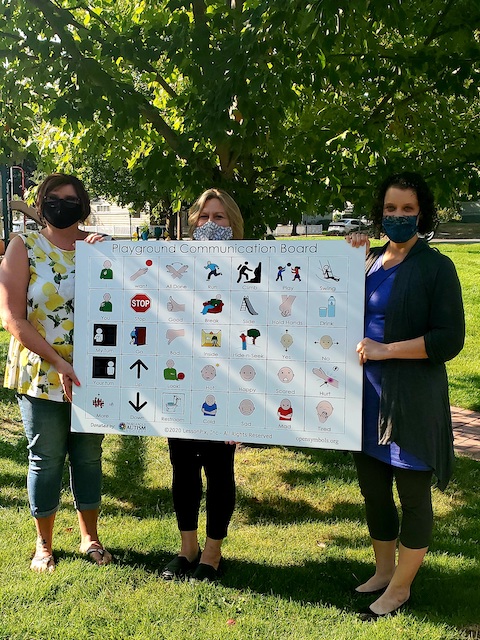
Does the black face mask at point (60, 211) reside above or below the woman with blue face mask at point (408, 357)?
above

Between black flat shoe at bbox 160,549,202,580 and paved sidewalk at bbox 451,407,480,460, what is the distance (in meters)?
3.21

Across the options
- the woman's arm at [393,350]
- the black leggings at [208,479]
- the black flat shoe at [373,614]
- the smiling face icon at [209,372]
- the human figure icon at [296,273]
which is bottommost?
the black flat shoe at [373,614]

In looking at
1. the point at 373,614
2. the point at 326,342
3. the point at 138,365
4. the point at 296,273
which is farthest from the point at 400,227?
the point at 373,614

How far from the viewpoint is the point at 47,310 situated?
11.0ft

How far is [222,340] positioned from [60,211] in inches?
43.8

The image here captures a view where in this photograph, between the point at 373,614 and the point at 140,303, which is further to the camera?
the point at 140,303

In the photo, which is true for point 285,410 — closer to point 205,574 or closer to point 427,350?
point 427,350

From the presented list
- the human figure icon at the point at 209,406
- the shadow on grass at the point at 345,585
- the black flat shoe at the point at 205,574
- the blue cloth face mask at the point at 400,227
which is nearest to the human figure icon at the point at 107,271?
the human figure icon at the point at 209,406

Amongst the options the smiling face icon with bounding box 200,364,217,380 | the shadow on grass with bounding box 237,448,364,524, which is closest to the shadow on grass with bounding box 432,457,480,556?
the shadow on grass with bounding box 237,448,364,524

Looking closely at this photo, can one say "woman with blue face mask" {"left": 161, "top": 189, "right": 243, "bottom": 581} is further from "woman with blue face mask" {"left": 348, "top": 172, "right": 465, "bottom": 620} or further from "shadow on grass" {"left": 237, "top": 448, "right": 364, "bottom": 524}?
"shadow on grass" {"left": 237, "top": 448, "right": 364, "bottom": 524}

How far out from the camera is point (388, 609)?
3.14m

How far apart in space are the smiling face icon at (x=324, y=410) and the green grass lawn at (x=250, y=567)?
99cm

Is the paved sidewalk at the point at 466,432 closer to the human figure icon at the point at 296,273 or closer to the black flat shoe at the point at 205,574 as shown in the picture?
the black flat shoe at the point at 205,574

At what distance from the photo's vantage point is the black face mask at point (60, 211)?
3373 millimetres
